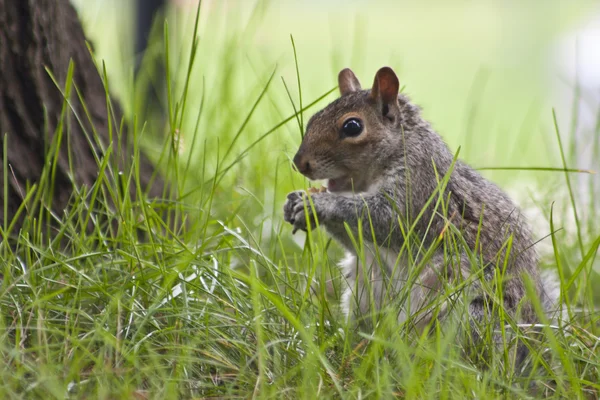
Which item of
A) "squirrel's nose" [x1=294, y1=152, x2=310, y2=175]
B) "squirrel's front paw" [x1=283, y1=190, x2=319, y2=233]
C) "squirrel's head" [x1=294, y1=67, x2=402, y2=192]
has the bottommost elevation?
"squirrel's front paw" [x1=283, y1=190, x2=319, y2=233]

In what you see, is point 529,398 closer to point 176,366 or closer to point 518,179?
point 176,366

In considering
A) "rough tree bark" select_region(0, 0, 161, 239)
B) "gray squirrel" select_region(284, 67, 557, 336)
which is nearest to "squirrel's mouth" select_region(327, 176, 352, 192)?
Result: "gray squirrel" select_region(284, 67, 557, 336)

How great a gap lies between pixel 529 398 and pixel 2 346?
1.01m

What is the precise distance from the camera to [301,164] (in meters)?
2.36

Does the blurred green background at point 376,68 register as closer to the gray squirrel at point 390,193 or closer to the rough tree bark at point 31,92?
the gray squirrel at point 390,193

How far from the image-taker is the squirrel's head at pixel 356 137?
7.76 feet

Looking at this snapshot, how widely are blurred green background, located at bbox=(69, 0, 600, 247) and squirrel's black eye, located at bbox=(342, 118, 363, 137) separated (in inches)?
8.2

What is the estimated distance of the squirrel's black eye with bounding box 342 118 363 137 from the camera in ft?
7.76

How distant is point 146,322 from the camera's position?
182cm

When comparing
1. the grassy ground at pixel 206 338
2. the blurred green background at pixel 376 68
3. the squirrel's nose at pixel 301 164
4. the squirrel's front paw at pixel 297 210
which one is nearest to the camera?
the grassy ground at pixel 206 338

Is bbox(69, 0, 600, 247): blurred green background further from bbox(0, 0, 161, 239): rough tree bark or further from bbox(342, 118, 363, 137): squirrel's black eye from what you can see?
bbox(0, 0, 161, 239): rough tree bark

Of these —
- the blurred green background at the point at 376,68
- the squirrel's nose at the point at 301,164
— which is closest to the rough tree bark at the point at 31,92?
the blurred green background at the point at 376,68

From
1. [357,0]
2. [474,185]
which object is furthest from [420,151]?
[357,0]

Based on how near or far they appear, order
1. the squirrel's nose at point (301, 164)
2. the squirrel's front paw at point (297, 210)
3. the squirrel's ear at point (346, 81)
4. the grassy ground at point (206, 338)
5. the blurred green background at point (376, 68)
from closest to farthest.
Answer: the grassy ground at point (206, 338), the squirrel's front paw at point (297, 210), the squirrel's nose at point (301, 164), the squirrel's ear at point (346, 81), the blurred green background at point (376, 68)
